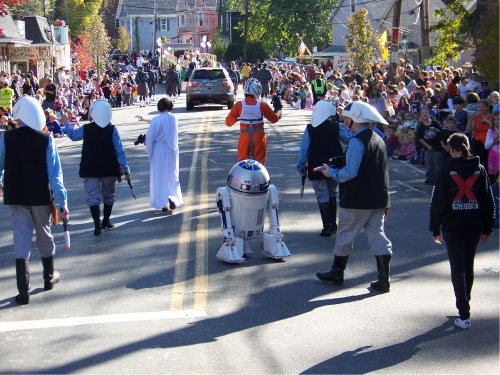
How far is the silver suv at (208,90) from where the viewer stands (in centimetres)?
3134

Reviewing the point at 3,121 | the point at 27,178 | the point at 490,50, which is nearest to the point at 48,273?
the point at 27,178

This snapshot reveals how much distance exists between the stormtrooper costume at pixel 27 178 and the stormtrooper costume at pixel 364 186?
2841 millimetres

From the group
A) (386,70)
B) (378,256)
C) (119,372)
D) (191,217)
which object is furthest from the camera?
(386,70)

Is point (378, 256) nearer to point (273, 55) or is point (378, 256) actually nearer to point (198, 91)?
point (198, 91)

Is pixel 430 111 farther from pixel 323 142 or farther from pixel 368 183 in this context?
pixel 368 183

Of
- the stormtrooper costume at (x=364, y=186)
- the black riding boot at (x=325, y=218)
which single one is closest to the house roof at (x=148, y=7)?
the black riding boot at (x=325, y=218)

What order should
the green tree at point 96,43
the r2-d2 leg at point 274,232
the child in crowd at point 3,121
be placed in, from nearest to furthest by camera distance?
the r2-d2 leg at point 274,232, the child in crowd at point 3,121, the green tree at point 96,43

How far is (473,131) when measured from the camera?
12727mm

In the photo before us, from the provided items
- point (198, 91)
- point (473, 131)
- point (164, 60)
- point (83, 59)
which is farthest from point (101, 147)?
point (164, 60)

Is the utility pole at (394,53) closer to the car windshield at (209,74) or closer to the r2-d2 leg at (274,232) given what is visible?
the car windshield at (209,74)

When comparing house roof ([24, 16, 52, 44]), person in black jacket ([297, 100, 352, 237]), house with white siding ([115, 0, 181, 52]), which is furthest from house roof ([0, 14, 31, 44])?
house with white siding ([115, 0, 181, 52])

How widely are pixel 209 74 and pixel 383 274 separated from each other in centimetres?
2519

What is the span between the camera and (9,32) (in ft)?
126

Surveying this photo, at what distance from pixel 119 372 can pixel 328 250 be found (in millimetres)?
4387
